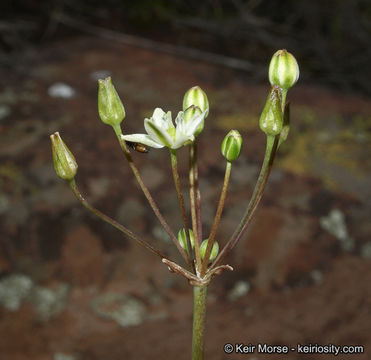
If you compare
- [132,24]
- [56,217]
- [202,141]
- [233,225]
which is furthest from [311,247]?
[132,24]

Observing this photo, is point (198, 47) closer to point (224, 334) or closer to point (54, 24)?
point (54, 24)

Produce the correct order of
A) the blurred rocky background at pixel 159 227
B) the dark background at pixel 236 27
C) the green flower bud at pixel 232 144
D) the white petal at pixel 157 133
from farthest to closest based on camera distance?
1. the dark background at pixel 236 27
2. the blurred rocky background at pixel 159 227
3. the green flower bud at pixel 232 144
4. the white petal at pixel 157 133

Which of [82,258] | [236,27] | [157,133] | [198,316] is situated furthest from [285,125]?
[236,27]

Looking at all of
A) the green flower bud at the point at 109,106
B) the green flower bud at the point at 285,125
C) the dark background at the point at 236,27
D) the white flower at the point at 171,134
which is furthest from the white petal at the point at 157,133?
the dark background at the point at 236,27

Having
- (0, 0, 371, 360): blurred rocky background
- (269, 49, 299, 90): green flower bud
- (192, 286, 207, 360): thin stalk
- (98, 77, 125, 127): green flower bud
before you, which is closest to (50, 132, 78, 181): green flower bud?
(98, 77, 125, 127): green flower bud

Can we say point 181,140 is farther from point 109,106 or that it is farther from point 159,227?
point 159,227

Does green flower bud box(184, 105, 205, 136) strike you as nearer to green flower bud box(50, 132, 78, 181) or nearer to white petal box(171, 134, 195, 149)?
white petal box(171, 134, 195, 149)

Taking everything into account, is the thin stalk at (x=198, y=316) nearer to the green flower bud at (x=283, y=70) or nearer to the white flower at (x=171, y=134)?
the white flower at (x=171, y=134)
